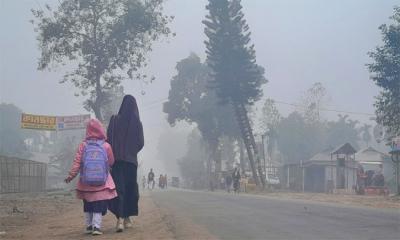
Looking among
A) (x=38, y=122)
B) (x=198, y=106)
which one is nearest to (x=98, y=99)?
(x=38, y=122)

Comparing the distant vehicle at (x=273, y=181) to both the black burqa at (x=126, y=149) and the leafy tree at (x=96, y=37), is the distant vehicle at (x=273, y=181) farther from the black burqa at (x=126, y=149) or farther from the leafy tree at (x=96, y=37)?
the black burqa at (x=126, y=149)

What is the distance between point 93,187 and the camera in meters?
7.21

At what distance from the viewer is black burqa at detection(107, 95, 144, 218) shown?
7.78 meters

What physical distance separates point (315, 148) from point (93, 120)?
2893 inches

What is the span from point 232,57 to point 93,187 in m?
41.2

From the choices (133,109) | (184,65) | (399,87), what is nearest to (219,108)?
(184,65)

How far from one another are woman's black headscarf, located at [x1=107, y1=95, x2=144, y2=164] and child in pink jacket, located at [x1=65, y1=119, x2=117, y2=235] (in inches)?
13.5

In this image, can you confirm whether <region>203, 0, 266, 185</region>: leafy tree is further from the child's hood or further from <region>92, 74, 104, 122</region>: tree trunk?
the child's hood

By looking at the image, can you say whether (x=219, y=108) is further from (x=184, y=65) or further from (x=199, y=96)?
(x=184, y=65)

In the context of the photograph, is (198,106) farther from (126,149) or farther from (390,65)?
(126,149)

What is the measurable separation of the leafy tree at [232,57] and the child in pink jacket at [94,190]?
39568mm

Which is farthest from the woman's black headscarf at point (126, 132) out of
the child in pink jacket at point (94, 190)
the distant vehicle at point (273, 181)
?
the distant vehicle at point (273, 181)

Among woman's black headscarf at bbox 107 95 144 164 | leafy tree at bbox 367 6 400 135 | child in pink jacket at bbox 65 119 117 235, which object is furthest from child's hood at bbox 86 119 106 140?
leafy tree at bbox 367 6 400 135

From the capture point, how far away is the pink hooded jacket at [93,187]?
721cm
